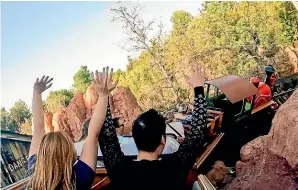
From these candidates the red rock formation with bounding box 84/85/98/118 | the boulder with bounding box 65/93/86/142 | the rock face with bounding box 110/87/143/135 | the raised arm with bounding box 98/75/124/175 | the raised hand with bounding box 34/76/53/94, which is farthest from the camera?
the boulder with bounding box 65/93/86/142

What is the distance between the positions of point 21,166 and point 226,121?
4.25 meters

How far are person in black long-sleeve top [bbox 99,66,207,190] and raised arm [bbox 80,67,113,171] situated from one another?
4.3 inches

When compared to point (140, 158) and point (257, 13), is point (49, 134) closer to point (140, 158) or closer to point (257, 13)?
point (140, 158)

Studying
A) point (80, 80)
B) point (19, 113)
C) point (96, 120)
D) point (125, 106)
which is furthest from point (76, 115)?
point (19, 113)

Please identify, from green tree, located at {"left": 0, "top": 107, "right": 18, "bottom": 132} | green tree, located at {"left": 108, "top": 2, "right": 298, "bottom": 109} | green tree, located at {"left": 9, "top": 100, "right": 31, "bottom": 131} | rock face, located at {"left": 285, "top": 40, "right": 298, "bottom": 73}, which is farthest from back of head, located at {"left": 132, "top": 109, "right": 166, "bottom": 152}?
green tree, located at {"left": 9, "top": 100, "right": 31, "bottom": 131}

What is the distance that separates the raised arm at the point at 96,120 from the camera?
1.29 metres

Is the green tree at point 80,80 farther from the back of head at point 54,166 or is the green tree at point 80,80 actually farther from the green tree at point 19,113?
the back of head at point 54,166

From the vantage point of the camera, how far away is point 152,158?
1295 millimetres

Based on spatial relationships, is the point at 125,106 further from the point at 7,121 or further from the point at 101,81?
the point at 7,121

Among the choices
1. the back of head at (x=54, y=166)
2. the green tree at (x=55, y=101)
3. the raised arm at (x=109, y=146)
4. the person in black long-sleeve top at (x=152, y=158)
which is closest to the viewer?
the back of head at (x=54, y=166)

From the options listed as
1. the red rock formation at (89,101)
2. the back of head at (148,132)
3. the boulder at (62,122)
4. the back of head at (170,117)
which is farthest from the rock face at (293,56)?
the back of head at (148,132)

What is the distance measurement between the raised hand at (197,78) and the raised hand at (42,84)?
0.76m

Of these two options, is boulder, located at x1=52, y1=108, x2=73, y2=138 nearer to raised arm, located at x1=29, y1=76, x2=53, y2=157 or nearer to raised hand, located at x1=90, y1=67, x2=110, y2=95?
raised arm, located at x1=29, y1=76, x2=53, y2=157

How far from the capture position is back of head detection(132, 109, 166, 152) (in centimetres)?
129
